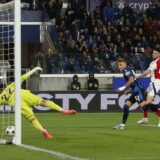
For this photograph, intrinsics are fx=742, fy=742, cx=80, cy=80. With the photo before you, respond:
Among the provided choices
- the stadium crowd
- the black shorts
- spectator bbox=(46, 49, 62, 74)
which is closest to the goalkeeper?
the black shorts

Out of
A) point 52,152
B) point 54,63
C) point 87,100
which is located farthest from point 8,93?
point 54,63

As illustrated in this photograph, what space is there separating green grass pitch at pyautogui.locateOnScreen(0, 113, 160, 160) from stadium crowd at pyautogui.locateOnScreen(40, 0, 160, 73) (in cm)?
1023

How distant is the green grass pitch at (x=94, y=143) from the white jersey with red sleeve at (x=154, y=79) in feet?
3.08

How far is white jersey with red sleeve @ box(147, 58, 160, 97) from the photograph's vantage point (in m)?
19.1

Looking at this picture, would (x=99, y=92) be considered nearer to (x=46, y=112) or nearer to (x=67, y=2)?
(x=46, y=112)

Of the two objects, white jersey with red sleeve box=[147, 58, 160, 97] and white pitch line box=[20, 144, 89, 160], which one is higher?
white jersey with red sleeve box=[147, 58, 160, 97]

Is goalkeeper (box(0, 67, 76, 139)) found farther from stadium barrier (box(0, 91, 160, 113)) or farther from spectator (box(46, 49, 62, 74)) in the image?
spectator (box(46, 49, 62, 74))

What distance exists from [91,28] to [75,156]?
21338mm

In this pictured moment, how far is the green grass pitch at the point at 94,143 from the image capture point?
1175 centimetres

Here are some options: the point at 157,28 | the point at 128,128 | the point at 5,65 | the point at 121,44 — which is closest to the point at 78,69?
the point at 121,44

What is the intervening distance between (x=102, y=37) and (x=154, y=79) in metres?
13.1

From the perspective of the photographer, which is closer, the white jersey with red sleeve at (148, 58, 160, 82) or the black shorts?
the black shorts

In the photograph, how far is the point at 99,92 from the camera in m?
27.3

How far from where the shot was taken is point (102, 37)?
32.4 m
